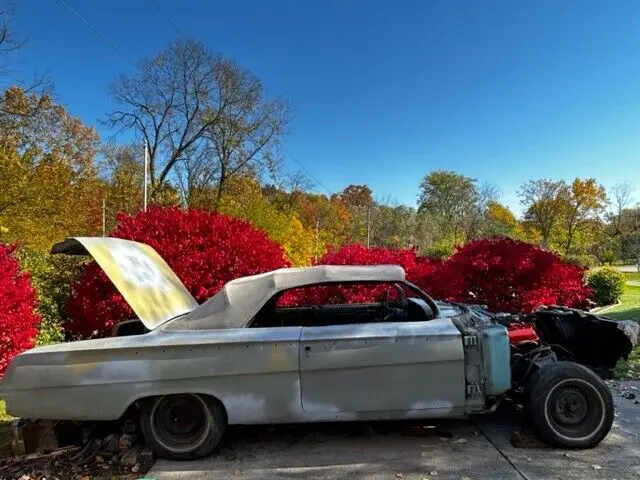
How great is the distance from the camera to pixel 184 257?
6617 millimetres

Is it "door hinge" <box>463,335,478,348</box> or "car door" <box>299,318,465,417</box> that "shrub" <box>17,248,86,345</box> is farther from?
"door hinge" <box>463,335,478,348</box>

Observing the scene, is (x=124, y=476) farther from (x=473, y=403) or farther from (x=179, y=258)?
(x=179, y=258)

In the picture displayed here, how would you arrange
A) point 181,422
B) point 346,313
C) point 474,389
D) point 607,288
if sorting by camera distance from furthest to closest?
point 607,288 < point 346,313 < point 181,422 < point 474,389

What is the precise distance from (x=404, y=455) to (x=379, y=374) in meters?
0.66

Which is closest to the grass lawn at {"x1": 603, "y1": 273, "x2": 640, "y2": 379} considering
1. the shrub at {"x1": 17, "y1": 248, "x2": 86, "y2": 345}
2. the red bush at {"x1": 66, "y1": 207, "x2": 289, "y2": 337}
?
the red bush at {"x1": 66, "y1": 207, "x2": 289, "y2": 337}

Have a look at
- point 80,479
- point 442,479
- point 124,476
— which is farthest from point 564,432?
point 80,479

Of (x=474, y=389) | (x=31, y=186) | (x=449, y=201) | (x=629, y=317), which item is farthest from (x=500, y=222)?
(x=474, y=389)

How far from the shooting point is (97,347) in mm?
3541

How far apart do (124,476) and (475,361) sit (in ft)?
8.72

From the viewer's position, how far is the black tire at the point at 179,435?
3.63 m

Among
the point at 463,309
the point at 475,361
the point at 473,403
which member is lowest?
the point at 473,403

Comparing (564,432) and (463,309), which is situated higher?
(463,309)

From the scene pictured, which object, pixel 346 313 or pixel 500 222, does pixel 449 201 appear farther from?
pixel 346 313

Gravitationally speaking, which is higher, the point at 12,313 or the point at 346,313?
the point at 12,313
